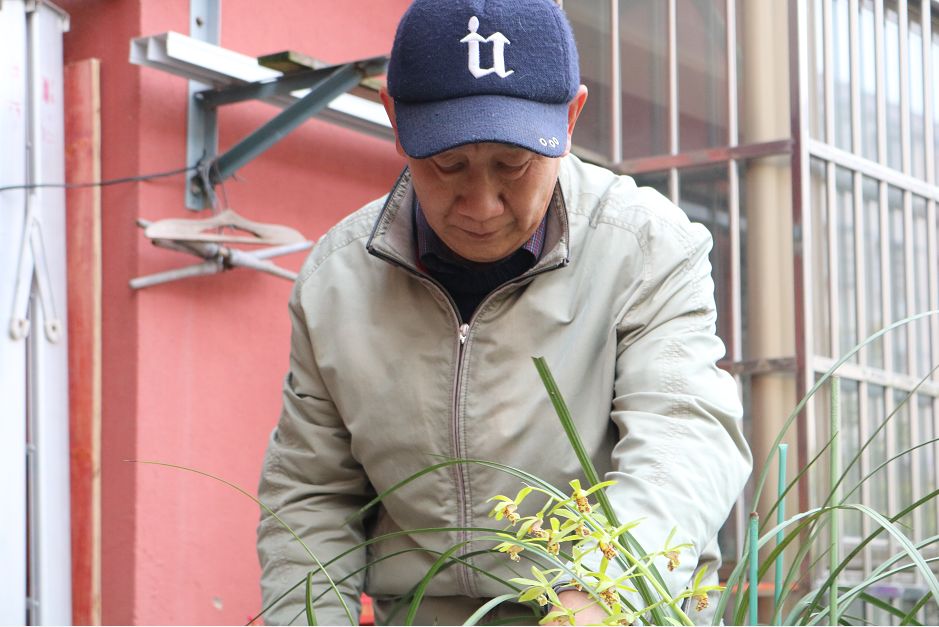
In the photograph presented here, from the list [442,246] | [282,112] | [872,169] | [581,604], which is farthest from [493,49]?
[872,169]

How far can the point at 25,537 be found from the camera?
10.7 ft

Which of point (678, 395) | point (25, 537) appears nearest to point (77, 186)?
point (25, 537)

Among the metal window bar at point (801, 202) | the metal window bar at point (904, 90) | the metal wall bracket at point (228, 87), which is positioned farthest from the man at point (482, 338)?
the metal window bar at point (904, 90)

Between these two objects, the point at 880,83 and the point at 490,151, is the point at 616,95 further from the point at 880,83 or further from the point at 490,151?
the point at 490,151

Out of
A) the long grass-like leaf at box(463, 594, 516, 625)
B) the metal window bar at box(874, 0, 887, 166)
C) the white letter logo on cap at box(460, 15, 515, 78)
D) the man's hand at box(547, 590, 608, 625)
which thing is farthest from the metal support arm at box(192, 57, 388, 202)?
the long grass-like leaf at box(463, 594, 516, 625)

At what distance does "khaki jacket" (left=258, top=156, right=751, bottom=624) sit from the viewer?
4.57 feet

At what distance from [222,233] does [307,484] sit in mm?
1977

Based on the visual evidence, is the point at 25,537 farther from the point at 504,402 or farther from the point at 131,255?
the point at 504,402

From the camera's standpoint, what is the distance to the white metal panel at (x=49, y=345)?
3297mm

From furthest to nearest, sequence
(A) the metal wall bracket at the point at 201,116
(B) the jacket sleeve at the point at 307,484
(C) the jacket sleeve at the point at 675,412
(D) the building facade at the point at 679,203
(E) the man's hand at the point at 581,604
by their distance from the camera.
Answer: (A) the metal wall bracket at the point at 201,116 < (D) the building facade at the point at 679,203 < (B) the jacket sleeve at the point at 307,484 < (C) the jacket sleeve at the point at 675,412 < (E) the man's hand at the point at 581,604

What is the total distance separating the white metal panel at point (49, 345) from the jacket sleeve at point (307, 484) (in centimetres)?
187

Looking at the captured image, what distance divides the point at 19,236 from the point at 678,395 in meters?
2.41

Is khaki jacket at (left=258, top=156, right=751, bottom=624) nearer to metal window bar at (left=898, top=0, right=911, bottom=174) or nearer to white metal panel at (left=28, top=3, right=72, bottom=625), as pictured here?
white metal panel at (left=28, top=3, right=72, bottom=625)

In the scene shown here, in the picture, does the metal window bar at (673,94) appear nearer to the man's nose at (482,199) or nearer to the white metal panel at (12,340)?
the white metal panel at (12,340)
